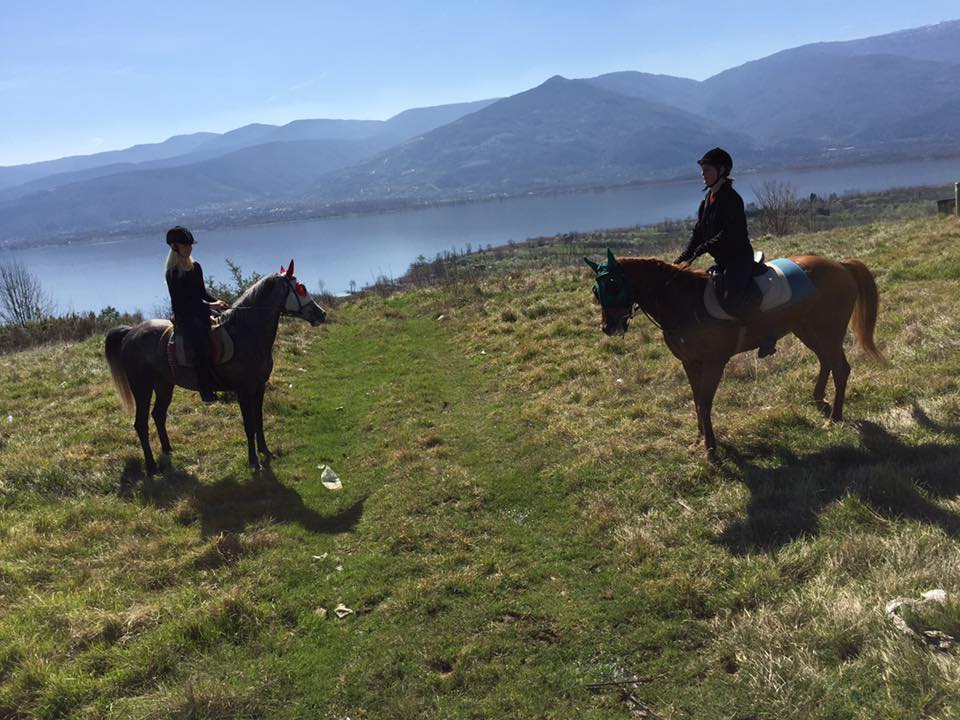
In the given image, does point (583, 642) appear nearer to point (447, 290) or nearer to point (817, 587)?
point (817, 587)

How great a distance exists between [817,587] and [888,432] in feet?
10.1

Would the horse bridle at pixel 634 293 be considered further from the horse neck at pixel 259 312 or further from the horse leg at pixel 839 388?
the horse neck at pixel 259 312

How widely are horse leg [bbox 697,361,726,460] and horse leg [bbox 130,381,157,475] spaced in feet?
25.1

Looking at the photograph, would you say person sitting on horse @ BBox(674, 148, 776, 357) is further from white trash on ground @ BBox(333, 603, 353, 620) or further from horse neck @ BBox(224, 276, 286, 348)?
horse neck @ BBox(224, 276, 286, 348)

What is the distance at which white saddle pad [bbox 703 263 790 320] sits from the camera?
20.7 feet

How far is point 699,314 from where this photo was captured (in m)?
6.45

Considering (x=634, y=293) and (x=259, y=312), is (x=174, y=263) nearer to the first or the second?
(x=259, y=312)

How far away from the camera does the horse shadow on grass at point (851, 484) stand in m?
4.68

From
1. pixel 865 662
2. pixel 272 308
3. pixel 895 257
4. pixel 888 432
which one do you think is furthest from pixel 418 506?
pixel 895 257

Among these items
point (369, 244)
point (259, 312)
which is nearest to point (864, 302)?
point (259, 312)

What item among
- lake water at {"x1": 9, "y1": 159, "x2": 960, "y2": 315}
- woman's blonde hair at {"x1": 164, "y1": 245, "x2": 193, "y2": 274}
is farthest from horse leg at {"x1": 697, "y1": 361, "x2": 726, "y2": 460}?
lake water at {"x1": 9, "y1": 159, "x2": 960, "y2": 315}

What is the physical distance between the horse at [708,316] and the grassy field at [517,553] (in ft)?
2.52

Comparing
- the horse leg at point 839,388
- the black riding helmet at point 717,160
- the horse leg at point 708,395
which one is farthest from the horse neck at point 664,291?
the horse leg at point 839,388

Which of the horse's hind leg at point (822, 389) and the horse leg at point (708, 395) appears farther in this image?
the horse's hind leg at point (822, 389)
